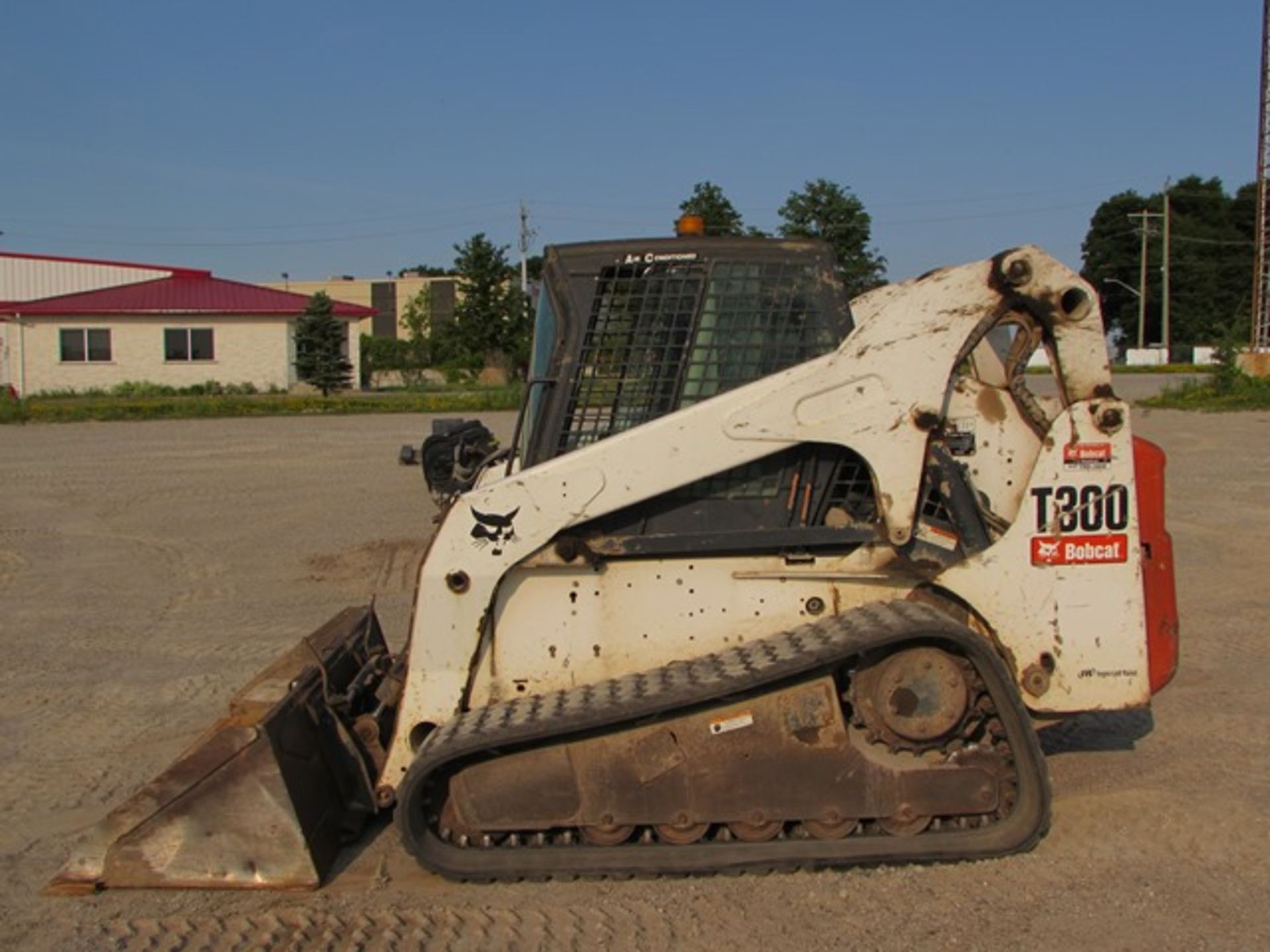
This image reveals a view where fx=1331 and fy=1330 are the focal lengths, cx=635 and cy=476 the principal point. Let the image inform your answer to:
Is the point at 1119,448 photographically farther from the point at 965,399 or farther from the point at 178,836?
the point at 178,836

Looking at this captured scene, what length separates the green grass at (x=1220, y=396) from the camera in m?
24.7

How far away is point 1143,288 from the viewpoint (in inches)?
2904

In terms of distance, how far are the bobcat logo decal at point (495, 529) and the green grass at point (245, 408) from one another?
24655 mm

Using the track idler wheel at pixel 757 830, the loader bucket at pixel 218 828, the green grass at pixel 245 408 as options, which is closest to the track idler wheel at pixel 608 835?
the track idler wheel at pixel 757 830

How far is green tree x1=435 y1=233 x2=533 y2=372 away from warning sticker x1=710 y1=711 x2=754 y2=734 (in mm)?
45333

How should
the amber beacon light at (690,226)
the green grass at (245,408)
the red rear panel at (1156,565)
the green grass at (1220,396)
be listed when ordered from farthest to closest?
1. the green grass at (245,408)
2. the green grass at (1220,396)
3. the amber beacon light at (690,226)
4. the red rear panel at (1156,565)

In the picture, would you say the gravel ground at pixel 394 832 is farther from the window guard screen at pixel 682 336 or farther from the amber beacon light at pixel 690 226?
the amber beacon light at pixel 690 226

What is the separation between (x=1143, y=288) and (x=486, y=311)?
4150cm

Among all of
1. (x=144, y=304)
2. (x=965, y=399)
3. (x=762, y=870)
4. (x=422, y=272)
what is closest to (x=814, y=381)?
(x=965, y=399)

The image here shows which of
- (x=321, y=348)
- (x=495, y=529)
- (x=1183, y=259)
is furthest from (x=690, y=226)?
(x=1183, y=259)

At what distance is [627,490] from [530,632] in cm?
63

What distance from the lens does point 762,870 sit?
437 centimetres

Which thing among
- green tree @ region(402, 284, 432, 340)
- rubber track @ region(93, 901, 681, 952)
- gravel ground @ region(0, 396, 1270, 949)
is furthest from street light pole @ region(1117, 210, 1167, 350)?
rubber track @ region(93, 901, 681, 952)

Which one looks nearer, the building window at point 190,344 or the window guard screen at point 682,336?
the window guard screen at point 682,336
